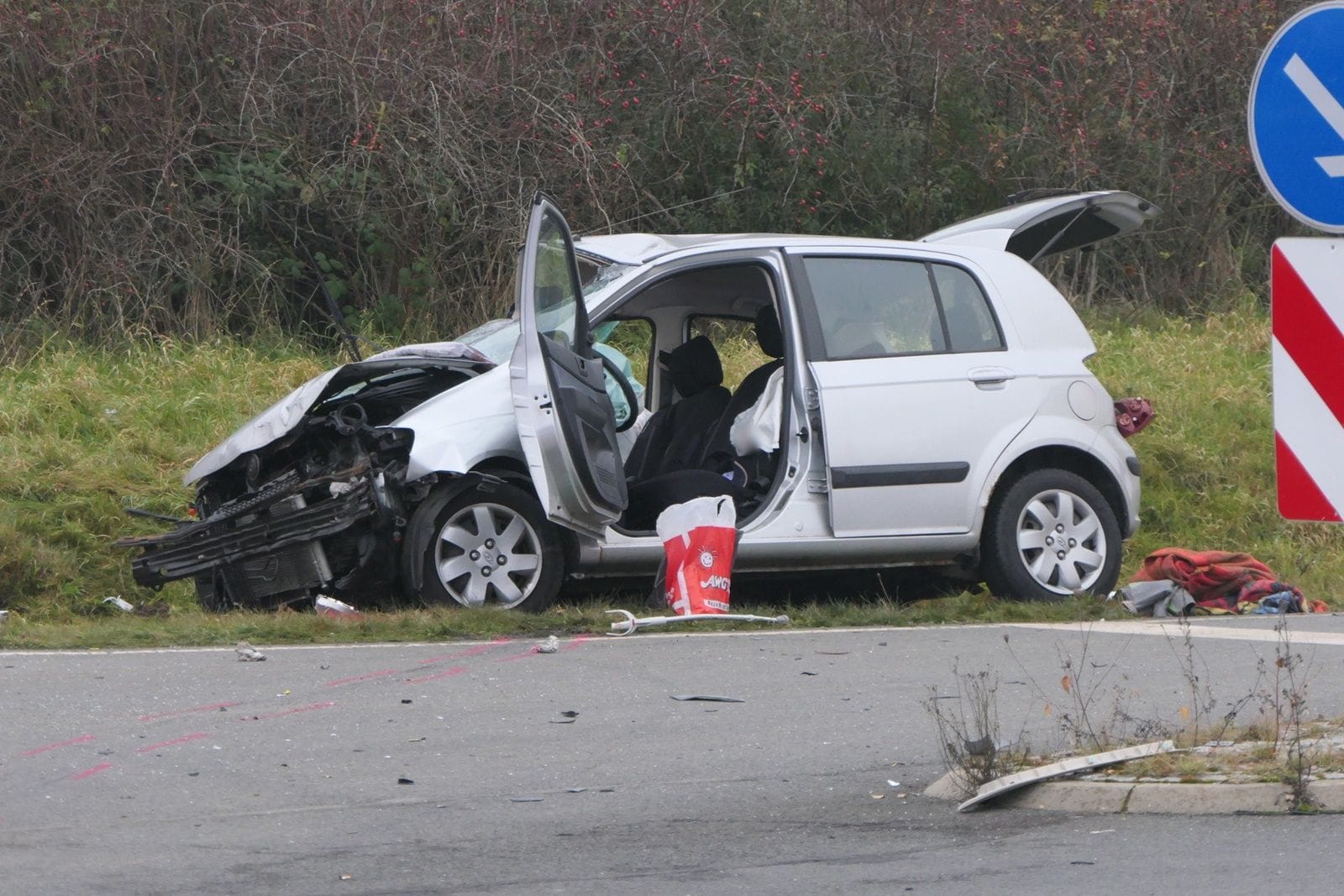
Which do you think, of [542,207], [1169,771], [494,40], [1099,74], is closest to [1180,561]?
[542,207]

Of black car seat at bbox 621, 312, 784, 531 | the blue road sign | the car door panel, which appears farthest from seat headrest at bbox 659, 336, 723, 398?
the blue road sign

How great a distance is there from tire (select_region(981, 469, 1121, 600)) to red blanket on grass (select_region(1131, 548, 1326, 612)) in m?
0.42

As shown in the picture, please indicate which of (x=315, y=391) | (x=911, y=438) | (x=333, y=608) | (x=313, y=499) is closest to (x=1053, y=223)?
(x=911, y=438)

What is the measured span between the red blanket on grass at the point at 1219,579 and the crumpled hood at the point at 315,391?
3611 mm

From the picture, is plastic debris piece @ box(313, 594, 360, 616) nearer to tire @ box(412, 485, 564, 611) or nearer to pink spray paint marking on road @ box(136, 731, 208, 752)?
tire @ box(412, 485, 564, 611)

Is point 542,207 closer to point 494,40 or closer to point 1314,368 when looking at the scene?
point 1314,368

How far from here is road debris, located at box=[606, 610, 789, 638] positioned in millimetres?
7984

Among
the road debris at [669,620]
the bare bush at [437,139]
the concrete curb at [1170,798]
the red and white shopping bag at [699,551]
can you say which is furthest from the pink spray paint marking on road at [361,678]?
the bare bush at [437,139]

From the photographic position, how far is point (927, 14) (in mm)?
16594

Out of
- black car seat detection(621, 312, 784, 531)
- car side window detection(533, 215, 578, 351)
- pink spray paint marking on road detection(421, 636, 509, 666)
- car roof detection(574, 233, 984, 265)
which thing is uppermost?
car roof detection(574, 233, 984, 265)

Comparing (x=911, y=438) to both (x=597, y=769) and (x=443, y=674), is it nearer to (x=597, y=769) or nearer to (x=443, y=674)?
(x=443, y=674)

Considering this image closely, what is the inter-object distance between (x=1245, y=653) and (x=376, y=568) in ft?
12.6

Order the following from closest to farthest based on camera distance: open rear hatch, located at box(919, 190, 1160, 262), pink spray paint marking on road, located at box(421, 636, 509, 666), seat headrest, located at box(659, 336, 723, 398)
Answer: pink spray paint marking on road, located at box(421, 636, 509, 666) → open rear hatch, located at box(919, 190, 1160, 262) → seat headrest, located at box(659, 336, 723, 398)

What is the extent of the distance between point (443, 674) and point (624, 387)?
2.00 metres
